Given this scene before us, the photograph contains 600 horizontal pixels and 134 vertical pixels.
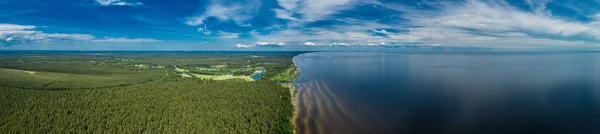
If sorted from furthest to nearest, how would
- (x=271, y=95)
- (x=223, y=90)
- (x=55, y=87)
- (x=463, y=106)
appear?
(x=55, y=87), (x=223, y=90), (x=271, y=95), (x=463, y=106)

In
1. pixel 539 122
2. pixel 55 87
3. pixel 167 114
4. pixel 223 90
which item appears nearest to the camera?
pixel 539 122

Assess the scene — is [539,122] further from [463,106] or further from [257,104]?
[257,104]

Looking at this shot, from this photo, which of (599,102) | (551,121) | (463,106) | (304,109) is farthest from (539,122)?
(304,109)

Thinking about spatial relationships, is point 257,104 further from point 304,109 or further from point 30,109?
point 30,109

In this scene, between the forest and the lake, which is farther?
the forest

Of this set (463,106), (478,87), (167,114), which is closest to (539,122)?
(463,106)

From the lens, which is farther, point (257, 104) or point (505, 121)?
point (257, 104)

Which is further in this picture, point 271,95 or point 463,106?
point 271,95

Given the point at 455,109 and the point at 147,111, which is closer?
the point at 147,111

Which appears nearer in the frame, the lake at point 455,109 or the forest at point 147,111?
the lake at point 455,109
